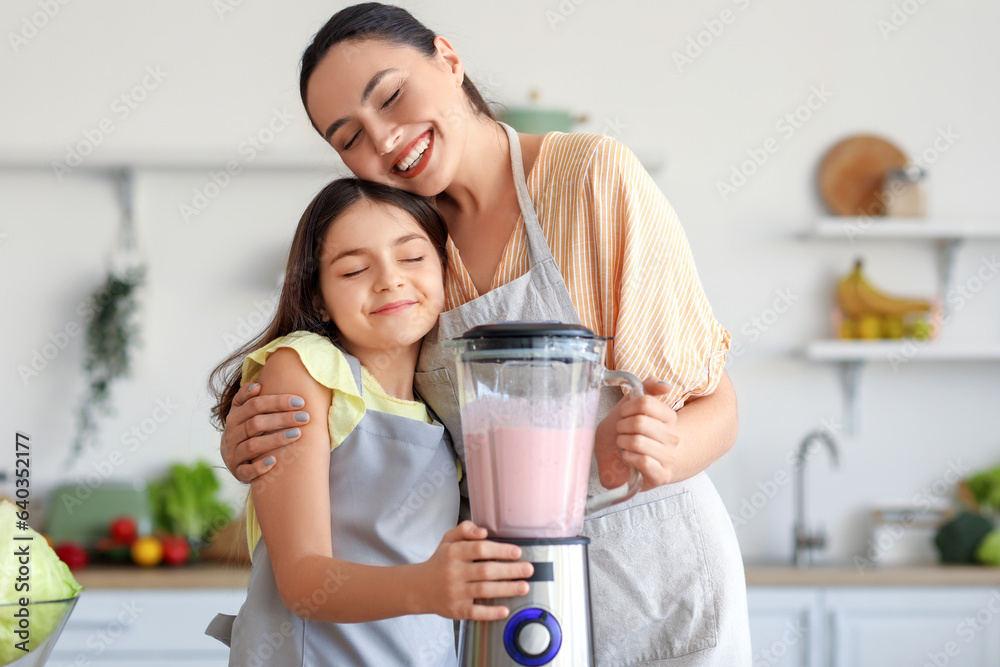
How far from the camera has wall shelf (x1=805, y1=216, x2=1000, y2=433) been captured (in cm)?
279

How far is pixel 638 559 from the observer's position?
42.5 inches

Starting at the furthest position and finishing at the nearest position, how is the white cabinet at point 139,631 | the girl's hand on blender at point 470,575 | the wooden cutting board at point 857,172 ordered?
the wooden cutting board at point 857,172 → the white cabinet at point 139,631 → the girl's hand on blender at point 470,575

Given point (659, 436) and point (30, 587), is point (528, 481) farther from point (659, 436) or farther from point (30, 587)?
point (30, 587)

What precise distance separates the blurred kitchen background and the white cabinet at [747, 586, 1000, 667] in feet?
1.24

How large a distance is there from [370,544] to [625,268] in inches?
15.6

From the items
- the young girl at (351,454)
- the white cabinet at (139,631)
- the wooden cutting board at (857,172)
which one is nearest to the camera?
the young girl at (351,454)

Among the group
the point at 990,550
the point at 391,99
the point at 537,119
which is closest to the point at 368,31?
the point at 391,99

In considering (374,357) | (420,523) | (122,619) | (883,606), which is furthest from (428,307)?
(883,606)

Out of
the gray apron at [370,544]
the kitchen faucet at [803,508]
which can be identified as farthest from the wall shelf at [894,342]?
the gray apron at [370,544]

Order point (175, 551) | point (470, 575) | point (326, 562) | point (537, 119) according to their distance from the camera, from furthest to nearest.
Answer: point (537, 119) → point (175, 551) → point (326, 562) → point (470, 575)

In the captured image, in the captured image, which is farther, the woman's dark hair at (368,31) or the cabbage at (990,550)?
the cabbage at (990,550)

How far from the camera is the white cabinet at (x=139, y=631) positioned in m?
2.38

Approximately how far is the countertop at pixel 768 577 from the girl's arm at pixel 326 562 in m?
1.63

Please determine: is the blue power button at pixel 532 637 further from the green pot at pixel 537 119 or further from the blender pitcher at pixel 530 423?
the green pot at pixel 537 119
